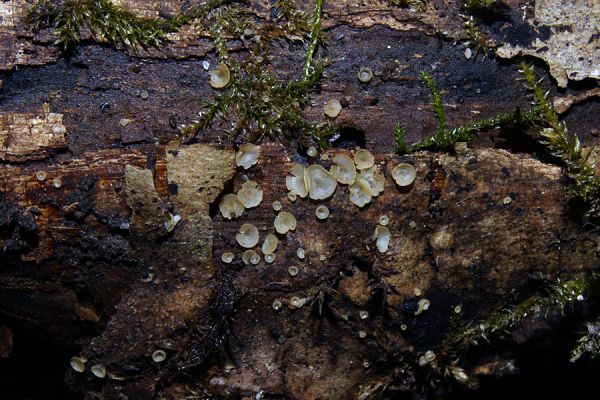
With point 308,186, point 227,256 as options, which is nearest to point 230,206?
point 227,256

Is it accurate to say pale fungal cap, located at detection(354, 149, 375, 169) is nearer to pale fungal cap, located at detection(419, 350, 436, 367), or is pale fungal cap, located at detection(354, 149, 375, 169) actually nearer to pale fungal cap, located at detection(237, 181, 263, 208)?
pale fungal cap, located at detection(237, 181, 263, 208)

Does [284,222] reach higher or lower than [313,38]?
lower

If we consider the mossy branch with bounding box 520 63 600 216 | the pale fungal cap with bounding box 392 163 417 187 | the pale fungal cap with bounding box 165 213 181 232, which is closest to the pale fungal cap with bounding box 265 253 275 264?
the pale fungal cap with bounding box 165 213 181 232

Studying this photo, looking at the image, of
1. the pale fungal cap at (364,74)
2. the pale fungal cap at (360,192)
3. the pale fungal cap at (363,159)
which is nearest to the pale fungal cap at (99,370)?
the pale fungal cap at (360,192)

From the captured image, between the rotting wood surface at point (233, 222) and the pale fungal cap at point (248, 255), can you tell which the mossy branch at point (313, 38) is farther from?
the pale fungal cap at point (248, 255)

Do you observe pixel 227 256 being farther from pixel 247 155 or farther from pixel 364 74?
pixel 364 74

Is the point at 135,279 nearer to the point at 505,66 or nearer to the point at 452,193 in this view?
the point at 452,193
